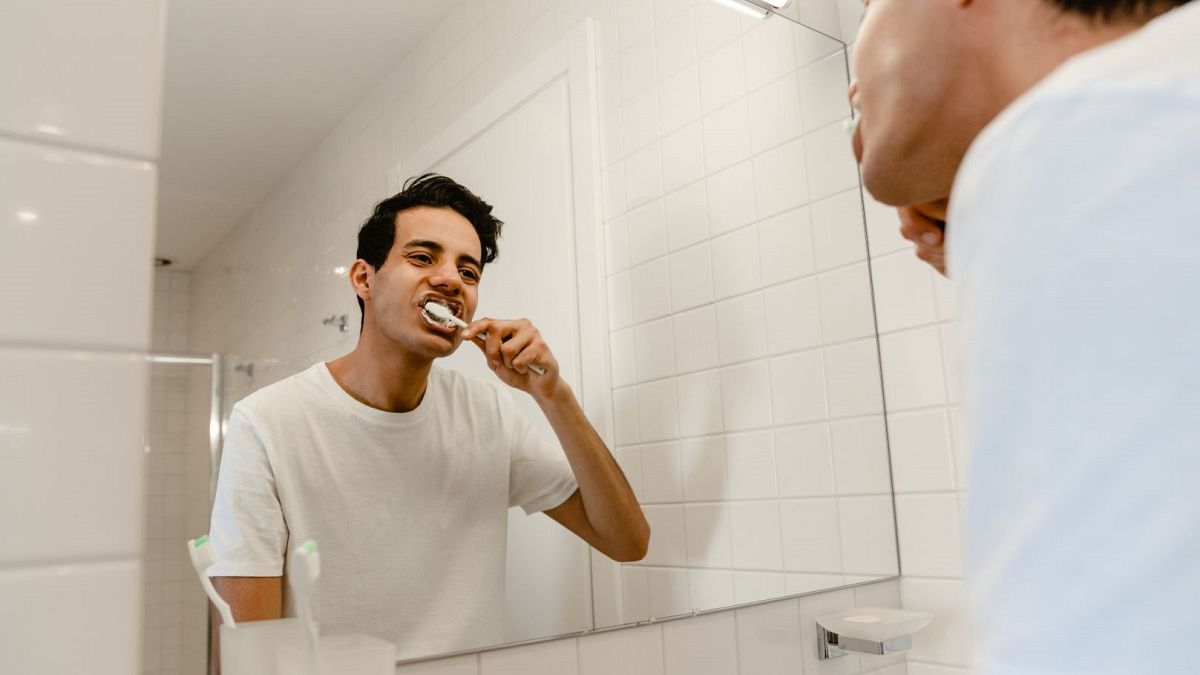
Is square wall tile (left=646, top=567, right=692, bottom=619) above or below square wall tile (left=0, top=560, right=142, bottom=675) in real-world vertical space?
below

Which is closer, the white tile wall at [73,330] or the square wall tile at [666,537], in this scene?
the white tile wall at [73,330]


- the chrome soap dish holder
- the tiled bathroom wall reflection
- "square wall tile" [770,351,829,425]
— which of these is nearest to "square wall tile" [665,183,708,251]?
the tiled bathroom wall reflection

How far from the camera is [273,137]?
854 mm

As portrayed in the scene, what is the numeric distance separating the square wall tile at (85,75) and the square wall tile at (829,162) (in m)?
0.95

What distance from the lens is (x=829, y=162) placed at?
1354 millimetres

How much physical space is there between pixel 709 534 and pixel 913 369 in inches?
17.2

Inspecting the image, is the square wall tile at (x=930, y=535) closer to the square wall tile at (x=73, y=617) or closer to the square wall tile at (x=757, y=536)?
the square wall tile at (x=757, y=536)

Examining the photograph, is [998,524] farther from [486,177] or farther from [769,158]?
[769,158]

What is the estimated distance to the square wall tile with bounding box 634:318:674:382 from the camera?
3.53ft

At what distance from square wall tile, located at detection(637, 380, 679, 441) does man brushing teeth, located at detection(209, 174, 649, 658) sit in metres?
A: 0.08

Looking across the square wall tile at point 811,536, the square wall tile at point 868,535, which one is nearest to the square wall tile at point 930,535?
the square wall tile at point 868,535

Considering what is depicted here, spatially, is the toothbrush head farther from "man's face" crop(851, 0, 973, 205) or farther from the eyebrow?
"man's face" crop(851, 0, 973, 205)

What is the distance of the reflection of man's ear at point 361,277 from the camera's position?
2.73 feet

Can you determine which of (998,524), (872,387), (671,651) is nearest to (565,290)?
(671,651)
